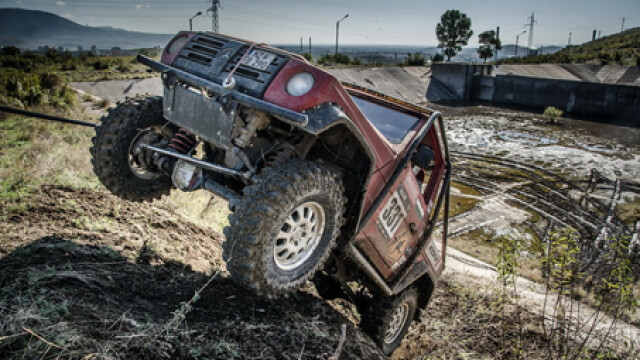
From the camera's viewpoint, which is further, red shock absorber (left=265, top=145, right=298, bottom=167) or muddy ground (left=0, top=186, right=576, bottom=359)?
red shock absorber (left=265, top=145, right=298, bottom=167)

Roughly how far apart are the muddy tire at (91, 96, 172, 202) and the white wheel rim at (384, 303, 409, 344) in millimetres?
2830

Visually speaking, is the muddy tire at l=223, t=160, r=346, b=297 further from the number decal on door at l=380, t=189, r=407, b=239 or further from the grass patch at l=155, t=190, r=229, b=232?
the grass patch at l=155, t=190, r=229, b=232

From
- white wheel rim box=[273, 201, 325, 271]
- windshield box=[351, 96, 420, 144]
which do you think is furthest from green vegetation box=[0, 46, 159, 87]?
white wheel rim box=[273, 201, 325, 271]

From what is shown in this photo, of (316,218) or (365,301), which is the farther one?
(365,301)

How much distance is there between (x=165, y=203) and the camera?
549 cm

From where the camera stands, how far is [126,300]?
2781mm

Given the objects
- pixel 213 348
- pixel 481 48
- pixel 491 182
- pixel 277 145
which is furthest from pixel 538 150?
pixel 481 48

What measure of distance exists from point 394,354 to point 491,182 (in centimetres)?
1002

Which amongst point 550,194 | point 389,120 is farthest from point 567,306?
point 550,194

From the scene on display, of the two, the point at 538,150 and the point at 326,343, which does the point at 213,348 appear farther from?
the point at 538,150

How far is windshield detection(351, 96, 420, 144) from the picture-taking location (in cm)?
377

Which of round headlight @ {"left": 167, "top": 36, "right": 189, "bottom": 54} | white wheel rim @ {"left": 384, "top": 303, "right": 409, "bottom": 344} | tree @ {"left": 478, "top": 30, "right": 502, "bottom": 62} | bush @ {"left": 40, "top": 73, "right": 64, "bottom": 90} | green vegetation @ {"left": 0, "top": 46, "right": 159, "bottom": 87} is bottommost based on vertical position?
white wheel rim @ {"left": 384, "top": 303, "right": 409, "bottom": 344}

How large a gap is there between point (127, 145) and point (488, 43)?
50.1 meters

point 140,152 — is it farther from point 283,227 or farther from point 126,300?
point 283,227
